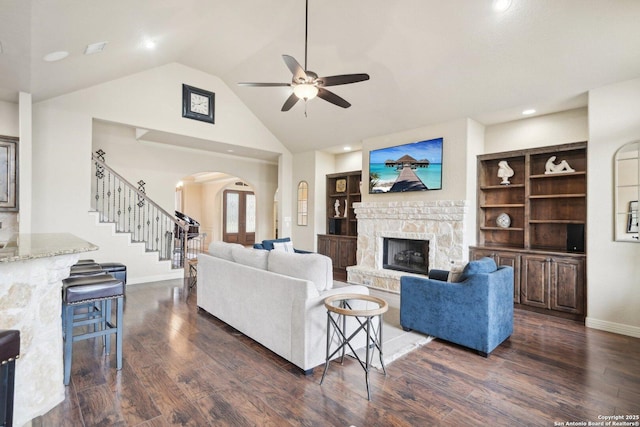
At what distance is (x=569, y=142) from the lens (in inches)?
181

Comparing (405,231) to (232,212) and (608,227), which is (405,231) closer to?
(608,227)

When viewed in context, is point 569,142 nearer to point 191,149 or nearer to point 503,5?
point 503,5

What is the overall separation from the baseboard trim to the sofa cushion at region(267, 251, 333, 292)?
3464 millimetres

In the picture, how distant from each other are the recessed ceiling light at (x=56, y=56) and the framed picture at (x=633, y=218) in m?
6.61

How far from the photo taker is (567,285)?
4117 millimetres

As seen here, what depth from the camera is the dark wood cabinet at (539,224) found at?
416 cm

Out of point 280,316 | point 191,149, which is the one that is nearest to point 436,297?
point 280,316

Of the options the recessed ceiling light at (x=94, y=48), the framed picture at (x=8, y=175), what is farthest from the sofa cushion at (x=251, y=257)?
the framed picture at (x=8, y=175)

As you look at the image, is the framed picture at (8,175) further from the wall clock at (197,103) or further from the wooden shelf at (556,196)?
the wooden shelf at (556,196)

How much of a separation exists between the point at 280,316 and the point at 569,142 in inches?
190

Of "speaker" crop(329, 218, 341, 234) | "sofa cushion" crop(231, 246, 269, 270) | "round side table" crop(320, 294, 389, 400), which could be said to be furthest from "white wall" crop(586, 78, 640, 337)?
"speaker" crop(329, 218, 341, 234)

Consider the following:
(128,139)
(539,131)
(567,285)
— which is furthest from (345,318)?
(128,139)

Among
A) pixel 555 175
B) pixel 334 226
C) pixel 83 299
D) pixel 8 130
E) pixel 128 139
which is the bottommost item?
pixel 83 299

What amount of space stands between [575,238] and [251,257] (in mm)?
4293
